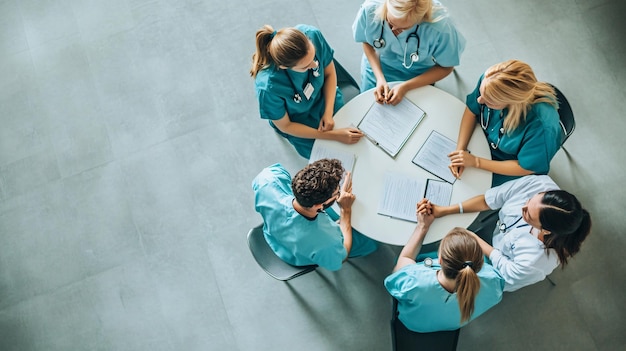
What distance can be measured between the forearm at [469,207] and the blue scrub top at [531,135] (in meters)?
0.28

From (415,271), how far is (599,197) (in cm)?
155

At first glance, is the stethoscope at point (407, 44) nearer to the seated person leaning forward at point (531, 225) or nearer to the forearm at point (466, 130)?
the forearm at point (466, 130)

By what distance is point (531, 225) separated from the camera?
216cm

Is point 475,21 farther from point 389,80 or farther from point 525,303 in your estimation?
point 525,303

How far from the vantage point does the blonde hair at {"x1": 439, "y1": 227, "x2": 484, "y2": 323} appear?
1.84m

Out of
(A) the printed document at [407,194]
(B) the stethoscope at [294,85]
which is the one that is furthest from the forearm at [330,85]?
(A) the printed document at [407,194]

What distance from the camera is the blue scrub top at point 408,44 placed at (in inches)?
95.0

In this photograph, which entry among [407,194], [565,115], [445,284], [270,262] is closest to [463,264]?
[445,284]

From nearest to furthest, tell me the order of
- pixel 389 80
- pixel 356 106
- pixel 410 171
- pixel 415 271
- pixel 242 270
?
pixel 415 271 → pixel 410 171 → pixel 356 106 → pixel 389 80 → pixel 242 270

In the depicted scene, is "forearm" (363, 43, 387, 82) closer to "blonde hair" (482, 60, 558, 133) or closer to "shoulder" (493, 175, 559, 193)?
"blonde hair" (482, 60, 558, 133)

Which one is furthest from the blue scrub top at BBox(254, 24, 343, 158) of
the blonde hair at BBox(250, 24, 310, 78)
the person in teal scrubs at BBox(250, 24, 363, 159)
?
the blonde hair at BBox(250, 24, 310, 78)

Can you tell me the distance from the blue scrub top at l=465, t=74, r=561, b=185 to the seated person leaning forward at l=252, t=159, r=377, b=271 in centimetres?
76

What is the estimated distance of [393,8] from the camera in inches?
89.6

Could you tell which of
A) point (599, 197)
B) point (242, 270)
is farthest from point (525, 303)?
point (242, 270)
